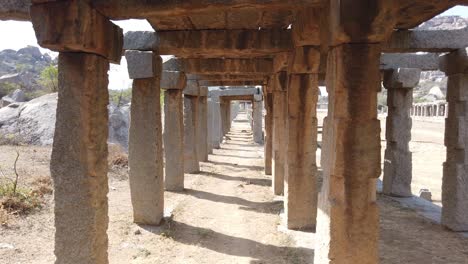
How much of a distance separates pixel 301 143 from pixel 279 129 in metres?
2.93

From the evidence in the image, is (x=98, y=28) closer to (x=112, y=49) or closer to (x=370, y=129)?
(x=112, y=49)

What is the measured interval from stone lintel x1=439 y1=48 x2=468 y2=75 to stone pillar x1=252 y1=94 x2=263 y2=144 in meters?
15.4

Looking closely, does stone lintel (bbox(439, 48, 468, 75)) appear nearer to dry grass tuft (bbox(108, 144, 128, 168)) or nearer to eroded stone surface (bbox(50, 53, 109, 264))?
eroded stone surface (bbox(50, 53, 109, 264))

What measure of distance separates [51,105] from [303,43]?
15.7m

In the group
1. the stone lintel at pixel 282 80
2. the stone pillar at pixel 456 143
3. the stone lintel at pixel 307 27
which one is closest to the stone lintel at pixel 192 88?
the stone lintel at pixel 282 80

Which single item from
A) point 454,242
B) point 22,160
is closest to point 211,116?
point 22,160

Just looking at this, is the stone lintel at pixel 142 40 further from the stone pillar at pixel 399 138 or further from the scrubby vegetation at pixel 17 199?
the stone pillar at pixel 399 138

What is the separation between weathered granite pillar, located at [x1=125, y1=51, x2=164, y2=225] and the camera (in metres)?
7.71

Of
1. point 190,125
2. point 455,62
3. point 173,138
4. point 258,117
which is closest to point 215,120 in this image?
point 258,117

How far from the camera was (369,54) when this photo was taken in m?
4.06

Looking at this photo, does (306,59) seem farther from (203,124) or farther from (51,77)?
(51,77)

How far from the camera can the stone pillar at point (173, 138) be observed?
10.8 metres

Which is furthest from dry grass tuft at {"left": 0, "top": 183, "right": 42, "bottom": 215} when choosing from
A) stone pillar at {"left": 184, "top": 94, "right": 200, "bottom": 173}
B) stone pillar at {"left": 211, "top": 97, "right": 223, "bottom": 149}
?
stone pillar at {"left": 211, "top": 97, "right": 223, "bottom": 149}

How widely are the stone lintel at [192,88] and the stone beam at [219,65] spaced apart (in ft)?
9.93
